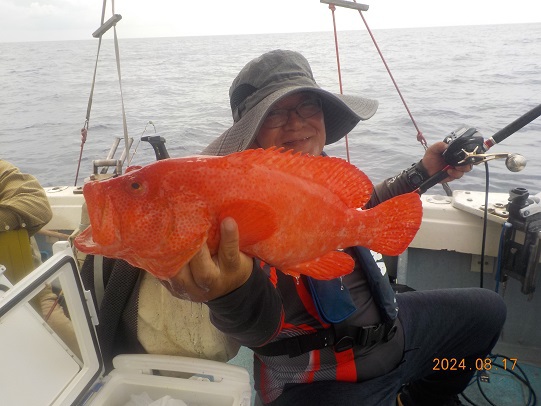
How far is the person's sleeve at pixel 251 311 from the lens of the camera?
4.26ft

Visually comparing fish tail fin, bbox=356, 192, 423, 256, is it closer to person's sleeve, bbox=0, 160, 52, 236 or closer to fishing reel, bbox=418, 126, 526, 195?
fishing reel, bbox=418, 126, 526, 195

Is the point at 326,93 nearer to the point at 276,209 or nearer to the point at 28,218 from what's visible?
the point at 276,209

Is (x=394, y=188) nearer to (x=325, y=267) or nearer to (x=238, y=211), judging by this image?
(x=325, y=267)

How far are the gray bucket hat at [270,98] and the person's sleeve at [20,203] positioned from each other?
1.51 m

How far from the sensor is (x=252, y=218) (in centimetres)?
109

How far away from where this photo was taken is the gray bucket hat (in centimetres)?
179

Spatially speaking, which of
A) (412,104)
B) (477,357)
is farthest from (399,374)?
(412,104)

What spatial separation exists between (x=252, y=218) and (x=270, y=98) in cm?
89

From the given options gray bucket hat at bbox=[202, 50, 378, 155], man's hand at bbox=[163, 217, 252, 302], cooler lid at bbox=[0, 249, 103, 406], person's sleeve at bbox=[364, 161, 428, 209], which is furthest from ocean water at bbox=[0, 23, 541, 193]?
man's hand at bbox=[163, 217, 252, 302]

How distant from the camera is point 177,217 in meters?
1.05

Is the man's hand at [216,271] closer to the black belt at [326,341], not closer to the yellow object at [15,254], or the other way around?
the black belt at [326,341]

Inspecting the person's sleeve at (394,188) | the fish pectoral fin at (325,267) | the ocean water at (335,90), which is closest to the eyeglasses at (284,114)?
the person's sleeve at (394,188)

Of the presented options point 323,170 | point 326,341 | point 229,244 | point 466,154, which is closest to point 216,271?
point 229,244

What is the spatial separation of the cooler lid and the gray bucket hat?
860 millimetres
